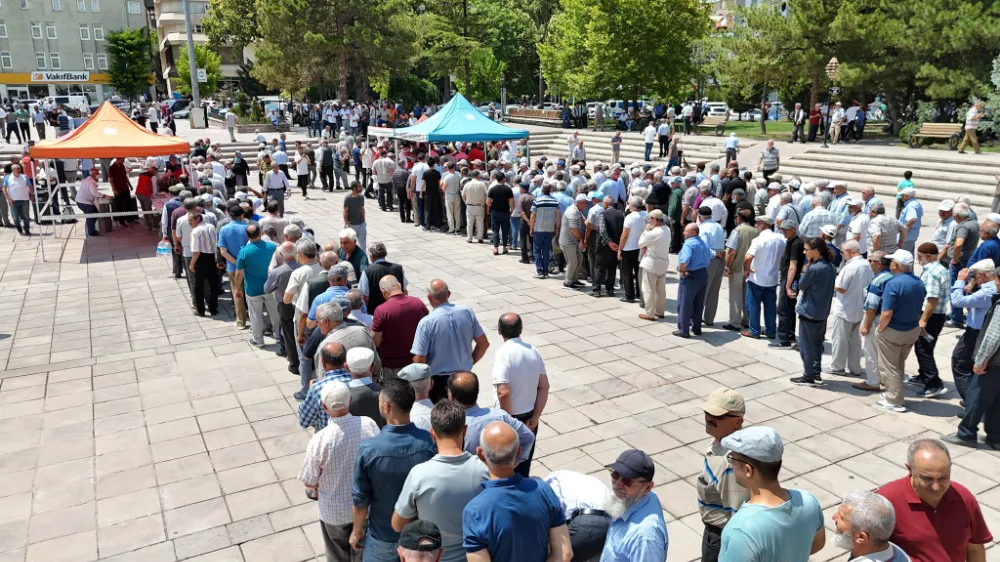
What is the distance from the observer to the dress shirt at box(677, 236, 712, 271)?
8904mm

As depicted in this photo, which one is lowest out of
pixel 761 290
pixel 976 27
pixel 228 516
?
pixel 228 516

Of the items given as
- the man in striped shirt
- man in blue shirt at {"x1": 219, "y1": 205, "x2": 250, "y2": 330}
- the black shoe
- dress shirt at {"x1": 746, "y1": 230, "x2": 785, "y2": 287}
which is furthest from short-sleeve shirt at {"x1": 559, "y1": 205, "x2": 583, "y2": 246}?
→ the black shoe

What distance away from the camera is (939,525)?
3.32 m

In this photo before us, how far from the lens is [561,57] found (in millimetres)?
36250

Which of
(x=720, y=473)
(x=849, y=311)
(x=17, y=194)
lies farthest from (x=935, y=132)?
(x=17, y=194)

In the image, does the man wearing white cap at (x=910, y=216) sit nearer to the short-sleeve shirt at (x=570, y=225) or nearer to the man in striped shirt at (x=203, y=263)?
the short-sleeve shirt at (x=570, y=225)

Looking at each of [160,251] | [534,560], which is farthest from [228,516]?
[160,251]

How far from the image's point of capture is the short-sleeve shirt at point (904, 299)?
6.67 meters

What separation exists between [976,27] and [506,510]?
2501cm

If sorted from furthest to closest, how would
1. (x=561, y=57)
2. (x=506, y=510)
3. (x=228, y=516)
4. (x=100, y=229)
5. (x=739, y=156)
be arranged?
1. (x=561, y=57)
2. (x=739, y=156)
3. (x=100, y=229)
4. (x=228, y=516)
5. (x=506, y=510)

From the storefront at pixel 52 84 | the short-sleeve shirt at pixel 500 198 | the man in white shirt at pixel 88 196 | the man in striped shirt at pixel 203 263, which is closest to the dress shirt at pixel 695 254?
the short-sleeve shirt at pixel 500 198

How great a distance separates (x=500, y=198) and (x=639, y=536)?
10.8 metres

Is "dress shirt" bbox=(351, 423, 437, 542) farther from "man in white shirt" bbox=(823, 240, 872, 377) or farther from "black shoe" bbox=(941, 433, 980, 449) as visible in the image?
"man in white shirt" bbox=(823, 240, 872, 377)

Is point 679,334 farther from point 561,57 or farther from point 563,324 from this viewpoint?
point 561,57
